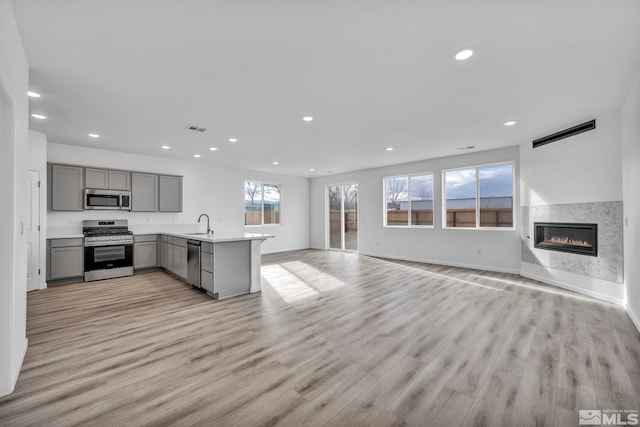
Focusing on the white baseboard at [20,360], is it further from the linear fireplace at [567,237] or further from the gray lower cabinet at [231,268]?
the linear fireplace at [567,237]

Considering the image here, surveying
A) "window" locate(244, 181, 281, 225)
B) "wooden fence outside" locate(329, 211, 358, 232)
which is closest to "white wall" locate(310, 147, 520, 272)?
"wooden fence outside" locate(329, 211, 358, 232)

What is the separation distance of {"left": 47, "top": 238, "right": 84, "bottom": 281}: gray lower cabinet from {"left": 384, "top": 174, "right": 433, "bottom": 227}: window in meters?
7.09

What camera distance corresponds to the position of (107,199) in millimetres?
5664

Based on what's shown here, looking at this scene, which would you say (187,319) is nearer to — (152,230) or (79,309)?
(79,309)

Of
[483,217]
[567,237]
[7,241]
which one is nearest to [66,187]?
[7,241]

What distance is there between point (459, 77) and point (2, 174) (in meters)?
3.96

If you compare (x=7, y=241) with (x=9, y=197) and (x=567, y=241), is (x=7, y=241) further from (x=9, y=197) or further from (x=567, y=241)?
(x=567, y=241)

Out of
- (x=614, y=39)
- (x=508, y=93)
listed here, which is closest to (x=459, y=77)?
(x=508, y=93)

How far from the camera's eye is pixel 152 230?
642 centimetres

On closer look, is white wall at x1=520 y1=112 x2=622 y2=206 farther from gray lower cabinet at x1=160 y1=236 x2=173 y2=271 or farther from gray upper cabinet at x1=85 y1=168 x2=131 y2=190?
gray upper cabinet at x1=85 y1=168 x2=131 y2=190

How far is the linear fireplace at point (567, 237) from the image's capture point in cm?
426

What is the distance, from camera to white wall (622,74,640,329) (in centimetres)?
305

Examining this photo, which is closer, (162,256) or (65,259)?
(65,259)

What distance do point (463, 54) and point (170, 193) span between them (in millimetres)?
6386
